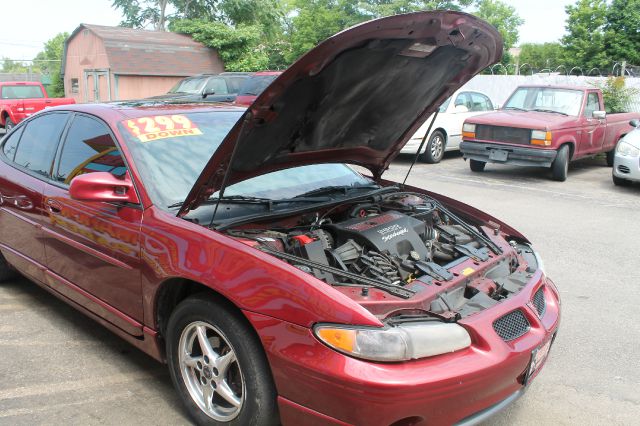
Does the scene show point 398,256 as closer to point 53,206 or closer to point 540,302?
point 540,302

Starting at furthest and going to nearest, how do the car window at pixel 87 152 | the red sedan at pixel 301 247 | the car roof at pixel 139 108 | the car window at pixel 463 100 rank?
the car window at pixel 463 100, the car roof at pixel 139 108, the car window at pixel 87 152, the red sedan at pixel 301 247

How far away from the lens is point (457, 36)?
2953 mm

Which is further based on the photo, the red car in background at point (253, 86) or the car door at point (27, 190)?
the red car in background at point (253, 86)

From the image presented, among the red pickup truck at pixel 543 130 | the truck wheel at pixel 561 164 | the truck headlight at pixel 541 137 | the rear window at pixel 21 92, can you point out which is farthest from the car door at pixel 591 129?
the rear window at pixel 21 92

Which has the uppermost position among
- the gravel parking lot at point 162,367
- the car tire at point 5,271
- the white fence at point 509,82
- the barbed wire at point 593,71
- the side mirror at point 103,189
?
the barbed wire at point 593,71

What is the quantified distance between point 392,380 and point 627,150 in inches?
356

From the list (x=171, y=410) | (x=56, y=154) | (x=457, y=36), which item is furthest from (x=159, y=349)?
(x=457, y=36)

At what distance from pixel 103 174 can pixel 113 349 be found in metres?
1.28

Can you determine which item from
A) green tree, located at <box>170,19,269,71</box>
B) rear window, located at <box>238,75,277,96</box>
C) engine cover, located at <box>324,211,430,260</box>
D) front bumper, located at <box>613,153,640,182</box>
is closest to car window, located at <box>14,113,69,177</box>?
engine cover, located at <box>324,211,430,260</box>

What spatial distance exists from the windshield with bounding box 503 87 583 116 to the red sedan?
8282 millimetres

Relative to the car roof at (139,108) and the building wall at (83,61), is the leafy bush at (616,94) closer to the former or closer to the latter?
the car roof at (139,108)

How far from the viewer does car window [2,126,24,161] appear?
434 cm

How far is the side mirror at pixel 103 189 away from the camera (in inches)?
116

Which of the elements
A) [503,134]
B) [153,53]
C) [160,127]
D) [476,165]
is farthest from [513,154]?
[153,53]
